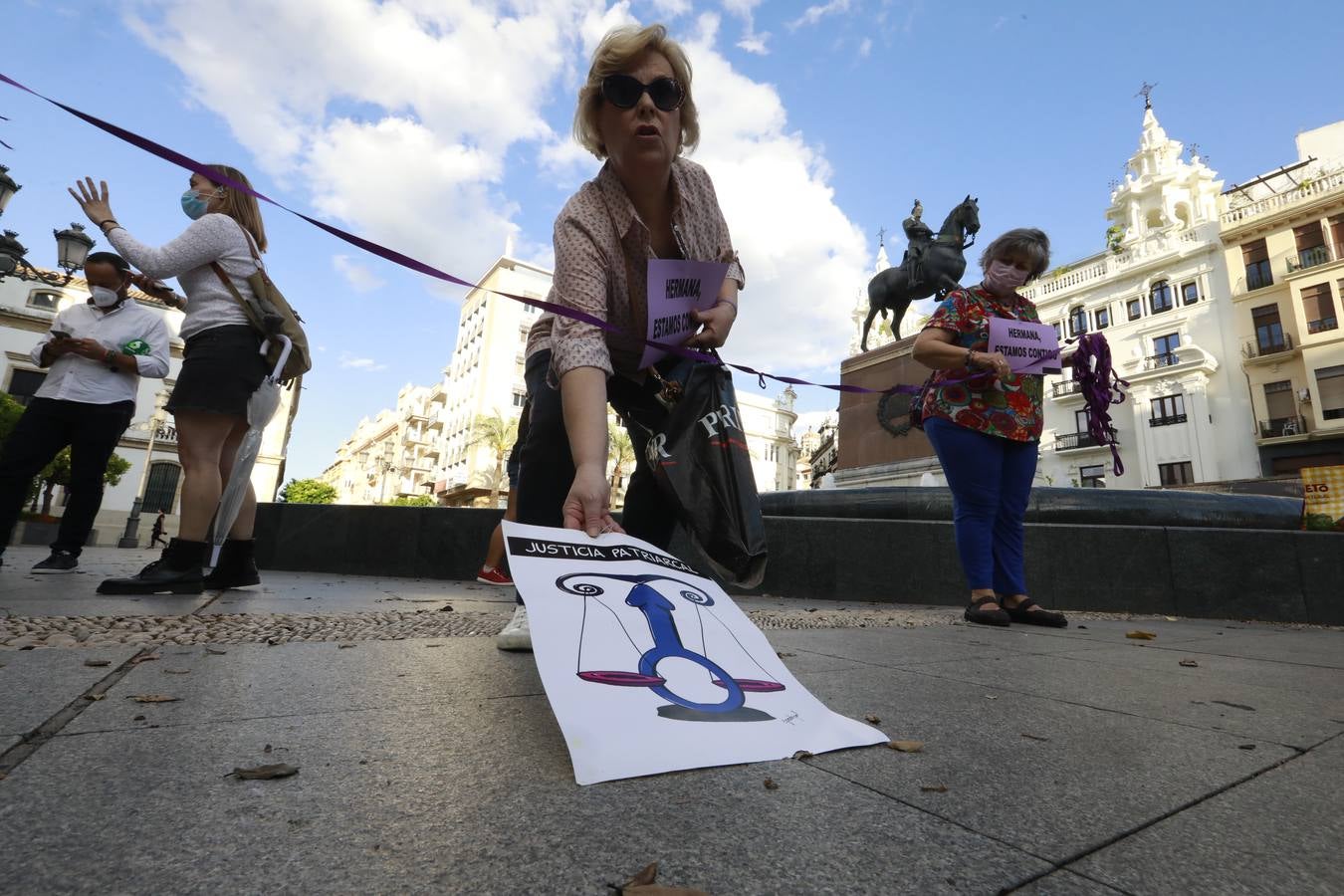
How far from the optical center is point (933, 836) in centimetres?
72

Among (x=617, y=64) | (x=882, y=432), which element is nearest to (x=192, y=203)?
(x=617, y=64)

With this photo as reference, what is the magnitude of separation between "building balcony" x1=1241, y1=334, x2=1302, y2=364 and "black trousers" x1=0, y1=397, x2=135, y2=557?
105 ft

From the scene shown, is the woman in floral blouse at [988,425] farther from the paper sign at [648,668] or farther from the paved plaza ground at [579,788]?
the paper sign at [648,668]

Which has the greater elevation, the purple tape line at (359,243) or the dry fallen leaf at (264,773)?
the purple tape line at (359,243)

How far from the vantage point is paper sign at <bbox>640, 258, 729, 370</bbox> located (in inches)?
69.8

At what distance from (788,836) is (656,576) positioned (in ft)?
2.16

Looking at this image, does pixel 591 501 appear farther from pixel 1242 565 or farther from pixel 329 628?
pixel 1242 565

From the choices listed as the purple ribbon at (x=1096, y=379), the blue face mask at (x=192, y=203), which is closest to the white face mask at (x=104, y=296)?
the blue face mask at (x=192, y=203)

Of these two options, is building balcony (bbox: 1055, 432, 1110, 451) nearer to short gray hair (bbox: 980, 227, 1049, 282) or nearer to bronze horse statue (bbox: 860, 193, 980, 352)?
bronze horse statue (bbox: 860, 193, 980, 352)

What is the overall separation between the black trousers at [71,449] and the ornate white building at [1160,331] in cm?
2574

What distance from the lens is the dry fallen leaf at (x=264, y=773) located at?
2.65 feet

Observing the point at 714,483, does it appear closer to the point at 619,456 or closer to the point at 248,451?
the point at 248,451

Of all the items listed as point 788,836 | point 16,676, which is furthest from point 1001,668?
point 16,676

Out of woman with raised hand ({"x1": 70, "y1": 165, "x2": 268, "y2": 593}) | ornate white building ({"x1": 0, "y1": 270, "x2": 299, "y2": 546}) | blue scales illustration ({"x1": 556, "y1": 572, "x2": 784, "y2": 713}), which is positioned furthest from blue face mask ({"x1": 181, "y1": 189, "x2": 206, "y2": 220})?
ornate white building ({"x1": 0, "y1": 270, "x2": 299, "y2": 546})
